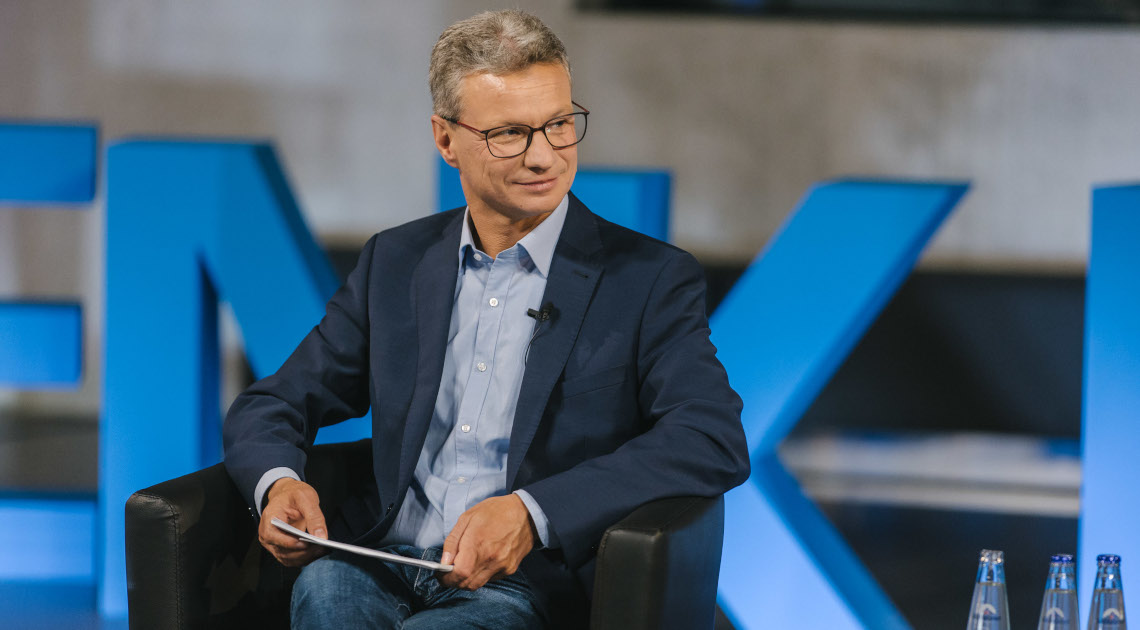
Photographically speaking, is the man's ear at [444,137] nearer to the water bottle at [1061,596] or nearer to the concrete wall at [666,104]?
the water bottle at [1061,596]

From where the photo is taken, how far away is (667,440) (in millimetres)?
1799

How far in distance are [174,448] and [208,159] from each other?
746mm

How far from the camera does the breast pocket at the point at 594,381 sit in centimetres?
192

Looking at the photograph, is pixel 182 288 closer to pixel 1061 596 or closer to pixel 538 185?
pixel 538 185

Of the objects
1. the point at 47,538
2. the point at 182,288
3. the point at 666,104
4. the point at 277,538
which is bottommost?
the point at 47,538

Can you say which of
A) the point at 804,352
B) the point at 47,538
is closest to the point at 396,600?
the point at 804,352

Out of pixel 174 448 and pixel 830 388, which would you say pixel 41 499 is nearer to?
pixel 174 448

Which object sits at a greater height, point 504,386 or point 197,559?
point 504,386

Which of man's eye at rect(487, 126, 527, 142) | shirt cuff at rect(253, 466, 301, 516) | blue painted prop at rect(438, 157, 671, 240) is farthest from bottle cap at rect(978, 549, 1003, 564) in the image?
blue painted prop at rect(438, 157, 671, 240)

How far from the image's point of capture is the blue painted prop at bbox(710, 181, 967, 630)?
2.69 meters

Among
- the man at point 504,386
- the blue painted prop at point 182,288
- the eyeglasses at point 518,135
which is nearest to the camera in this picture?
the man at point 504,386

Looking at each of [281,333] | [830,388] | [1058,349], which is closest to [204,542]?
[281,333]

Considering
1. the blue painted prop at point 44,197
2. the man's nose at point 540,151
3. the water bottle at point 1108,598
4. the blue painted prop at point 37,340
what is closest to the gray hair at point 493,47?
the man's nose at point 540,151

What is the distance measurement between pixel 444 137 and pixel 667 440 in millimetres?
657
